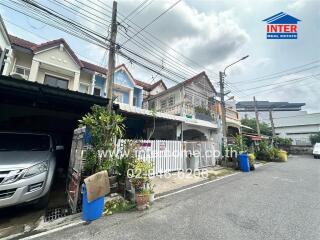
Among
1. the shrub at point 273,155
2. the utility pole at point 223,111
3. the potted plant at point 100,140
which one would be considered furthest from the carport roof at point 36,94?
the shrub at point 273,155

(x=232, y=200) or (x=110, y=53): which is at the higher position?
(x=110, y=53)

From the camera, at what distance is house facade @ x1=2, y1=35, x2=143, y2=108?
9961mm

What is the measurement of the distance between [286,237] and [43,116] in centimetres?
1116

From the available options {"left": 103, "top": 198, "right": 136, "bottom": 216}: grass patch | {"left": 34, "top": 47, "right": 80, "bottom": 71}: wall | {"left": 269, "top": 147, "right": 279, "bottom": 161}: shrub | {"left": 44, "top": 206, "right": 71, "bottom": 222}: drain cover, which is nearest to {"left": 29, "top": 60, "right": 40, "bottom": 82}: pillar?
{"left": 34, "top": 47, "right": 80, "bottom": 71}: wall

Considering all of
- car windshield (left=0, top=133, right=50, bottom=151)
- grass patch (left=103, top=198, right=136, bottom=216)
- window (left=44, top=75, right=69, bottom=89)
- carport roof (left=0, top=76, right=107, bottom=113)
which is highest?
window (left=44, top=75, right=69, bottom=89)

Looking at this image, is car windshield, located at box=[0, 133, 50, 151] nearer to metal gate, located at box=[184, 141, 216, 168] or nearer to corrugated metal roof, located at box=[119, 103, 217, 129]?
corrugated metal roof, located at box=[119, 103, 217, 129]

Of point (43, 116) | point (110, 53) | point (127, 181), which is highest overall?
point (110, 53)

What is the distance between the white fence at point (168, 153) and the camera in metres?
7.73

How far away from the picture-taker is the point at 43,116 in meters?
9.21

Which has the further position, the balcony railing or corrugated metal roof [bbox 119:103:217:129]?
the balcony railing

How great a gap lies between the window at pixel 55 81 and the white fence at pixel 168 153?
26.7 ft

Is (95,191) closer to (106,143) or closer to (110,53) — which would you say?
(106,143)

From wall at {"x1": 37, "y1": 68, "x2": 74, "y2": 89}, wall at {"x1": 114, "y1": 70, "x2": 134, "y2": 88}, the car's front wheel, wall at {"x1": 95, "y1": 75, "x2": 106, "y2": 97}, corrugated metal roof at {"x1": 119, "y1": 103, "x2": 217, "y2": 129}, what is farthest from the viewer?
wall at {"x1": 114, "y1": 70, "x2": 134, "y2": 88}

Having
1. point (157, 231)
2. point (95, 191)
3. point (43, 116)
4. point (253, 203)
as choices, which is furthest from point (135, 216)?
point (43, 116)
